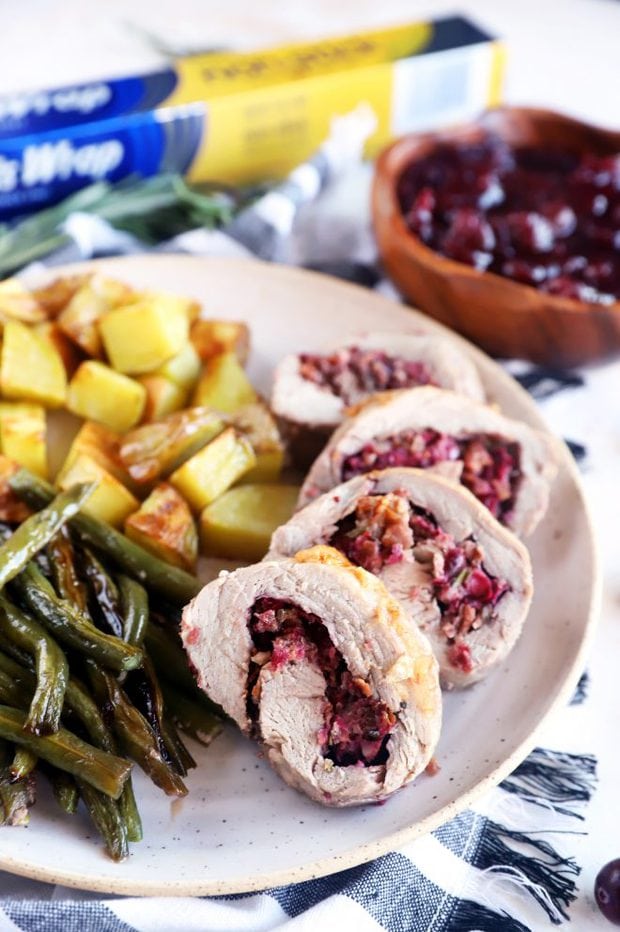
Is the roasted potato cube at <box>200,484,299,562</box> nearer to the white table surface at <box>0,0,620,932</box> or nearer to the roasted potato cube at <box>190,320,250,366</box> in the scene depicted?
the roasted potato cube at <box>190,320,250,366</box>

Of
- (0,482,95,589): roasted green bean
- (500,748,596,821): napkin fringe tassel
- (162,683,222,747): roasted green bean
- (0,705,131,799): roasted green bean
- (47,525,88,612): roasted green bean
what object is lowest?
(500,748,596,821): napkin fringe tassel

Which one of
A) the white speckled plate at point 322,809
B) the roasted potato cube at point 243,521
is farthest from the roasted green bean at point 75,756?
the roasted potato cube at point 243,521

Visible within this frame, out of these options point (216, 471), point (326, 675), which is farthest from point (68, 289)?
point (326, 675)

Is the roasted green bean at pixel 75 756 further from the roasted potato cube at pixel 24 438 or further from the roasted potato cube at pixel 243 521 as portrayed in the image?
the roasted potato cube at pixel 24 438

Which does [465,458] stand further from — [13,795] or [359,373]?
[13,795]

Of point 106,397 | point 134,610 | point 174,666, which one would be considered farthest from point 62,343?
point 174,666

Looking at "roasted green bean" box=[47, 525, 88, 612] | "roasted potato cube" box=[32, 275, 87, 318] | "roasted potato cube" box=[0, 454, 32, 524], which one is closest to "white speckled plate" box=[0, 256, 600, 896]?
"roasted green bean" box=[47, 525, 88, 612]
